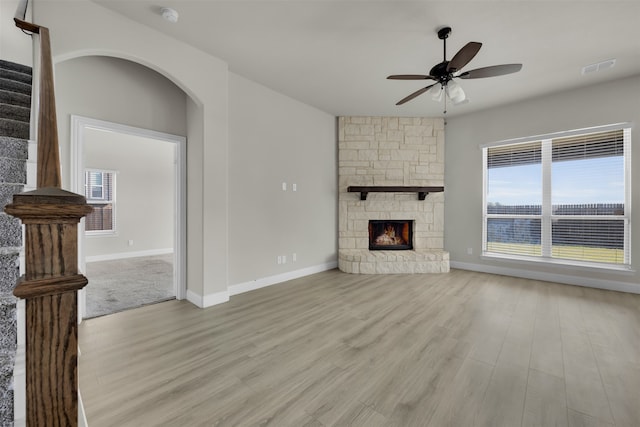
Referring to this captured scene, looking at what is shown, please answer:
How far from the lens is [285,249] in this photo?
434cm

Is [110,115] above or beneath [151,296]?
above

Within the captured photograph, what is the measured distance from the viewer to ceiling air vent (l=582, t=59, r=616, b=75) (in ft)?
10.6

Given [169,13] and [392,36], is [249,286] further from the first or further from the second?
[392,36]

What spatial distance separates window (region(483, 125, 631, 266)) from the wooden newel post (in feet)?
18.4

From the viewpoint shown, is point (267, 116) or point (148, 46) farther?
point (267, 116)

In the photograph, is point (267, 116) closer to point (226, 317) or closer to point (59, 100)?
point (59, 100)

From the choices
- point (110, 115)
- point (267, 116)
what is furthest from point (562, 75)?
point (110, 115)

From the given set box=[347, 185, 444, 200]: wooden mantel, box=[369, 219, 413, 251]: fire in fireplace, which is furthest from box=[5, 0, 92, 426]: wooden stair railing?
box=[369, 219, 413, 251]: fire in fireplace

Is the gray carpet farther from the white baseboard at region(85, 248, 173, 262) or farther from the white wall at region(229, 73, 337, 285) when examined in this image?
the white wall at region(229, 73, 337, 285)

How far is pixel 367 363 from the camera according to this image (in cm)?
205

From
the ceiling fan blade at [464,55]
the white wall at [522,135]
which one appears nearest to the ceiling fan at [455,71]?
the ceiling fan blade at [464,55]

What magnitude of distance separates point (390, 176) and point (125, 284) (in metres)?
4.85

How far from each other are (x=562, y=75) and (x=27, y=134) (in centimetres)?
568

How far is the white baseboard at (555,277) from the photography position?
3.76 metres
